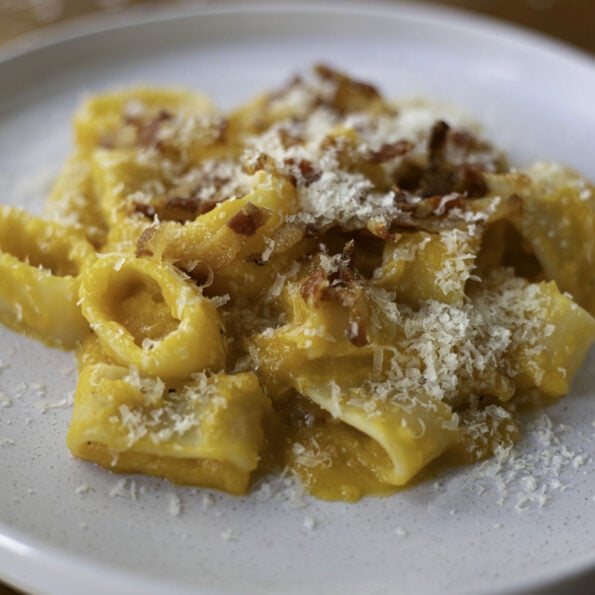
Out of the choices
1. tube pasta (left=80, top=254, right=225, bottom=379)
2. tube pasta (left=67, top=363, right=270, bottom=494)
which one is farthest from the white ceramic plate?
tube pasta (left=80, top=254, right=225, bottom=379)

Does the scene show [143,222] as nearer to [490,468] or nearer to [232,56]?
[490,468]

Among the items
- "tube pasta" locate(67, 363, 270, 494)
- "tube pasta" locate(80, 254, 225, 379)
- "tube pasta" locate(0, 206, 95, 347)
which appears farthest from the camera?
"tube pasta" locate(0, 206, 95, 347)

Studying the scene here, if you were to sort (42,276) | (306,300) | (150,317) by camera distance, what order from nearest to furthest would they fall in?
(306,300)
(150,317)
(42,276)

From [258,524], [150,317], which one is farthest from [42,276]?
[258,524]

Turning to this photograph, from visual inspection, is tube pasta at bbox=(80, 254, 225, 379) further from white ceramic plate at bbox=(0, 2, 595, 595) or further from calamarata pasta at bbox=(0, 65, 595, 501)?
white ceramic plate at bbox=(0, 2, 595, 595)

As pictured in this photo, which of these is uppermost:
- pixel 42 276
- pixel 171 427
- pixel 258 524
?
pixel 42 276

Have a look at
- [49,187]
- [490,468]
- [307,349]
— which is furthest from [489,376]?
[49,187]

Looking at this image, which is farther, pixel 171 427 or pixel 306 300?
pixel 306 300

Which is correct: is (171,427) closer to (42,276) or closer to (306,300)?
(306,300)
